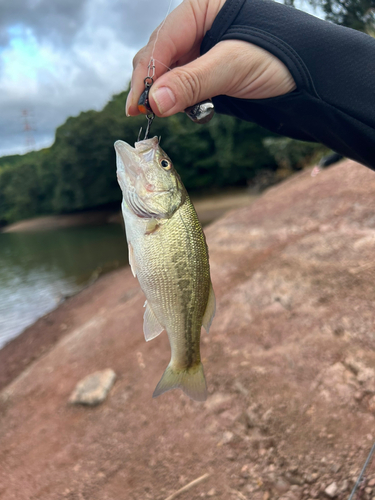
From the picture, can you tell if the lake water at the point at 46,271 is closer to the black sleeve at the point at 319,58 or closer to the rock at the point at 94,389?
the rock at the point at 94,389

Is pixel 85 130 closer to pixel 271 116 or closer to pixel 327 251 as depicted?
pixel 327 251

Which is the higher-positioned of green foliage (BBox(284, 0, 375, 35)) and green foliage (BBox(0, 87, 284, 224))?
green foliage (BBox(284, 0, 375, 35))

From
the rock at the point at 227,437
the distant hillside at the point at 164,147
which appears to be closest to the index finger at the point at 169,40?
the rock at the point at 227,437

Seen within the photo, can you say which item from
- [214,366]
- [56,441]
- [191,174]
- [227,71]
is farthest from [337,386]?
[191,174]

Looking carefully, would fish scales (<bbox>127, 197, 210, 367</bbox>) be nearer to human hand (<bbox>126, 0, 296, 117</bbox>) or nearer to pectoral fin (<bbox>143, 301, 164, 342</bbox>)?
pectoral fin (<bbox>143, 301, 164, 342</bbox>)

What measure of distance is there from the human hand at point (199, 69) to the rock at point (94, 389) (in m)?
4.54

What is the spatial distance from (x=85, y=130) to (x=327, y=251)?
103ft

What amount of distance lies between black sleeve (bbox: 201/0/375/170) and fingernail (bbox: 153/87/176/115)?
62 centimetres

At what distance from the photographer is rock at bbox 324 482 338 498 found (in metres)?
3.01

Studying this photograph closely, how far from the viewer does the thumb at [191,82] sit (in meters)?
2.20

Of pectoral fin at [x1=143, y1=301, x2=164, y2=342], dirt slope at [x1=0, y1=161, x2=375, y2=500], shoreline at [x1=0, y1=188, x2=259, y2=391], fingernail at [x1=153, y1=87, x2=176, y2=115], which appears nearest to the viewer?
fingernail at [x1=153, y1=87, x2=176, y2=115]

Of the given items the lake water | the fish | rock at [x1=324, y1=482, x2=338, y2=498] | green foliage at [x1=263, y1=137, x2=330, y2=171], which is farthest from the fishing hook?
green foliage at [x1=263, y1=137, x2=330, y2=171]

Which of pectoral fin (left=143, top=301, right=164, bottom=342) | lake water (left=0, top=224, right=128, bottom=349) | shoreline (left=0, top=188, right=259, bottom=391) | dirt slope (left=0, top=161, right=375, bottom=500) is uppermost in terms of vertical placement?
pectoral fin (left=143, top=301, right=164, bottom=342)

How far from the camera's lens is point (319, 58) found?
2.27 meters
